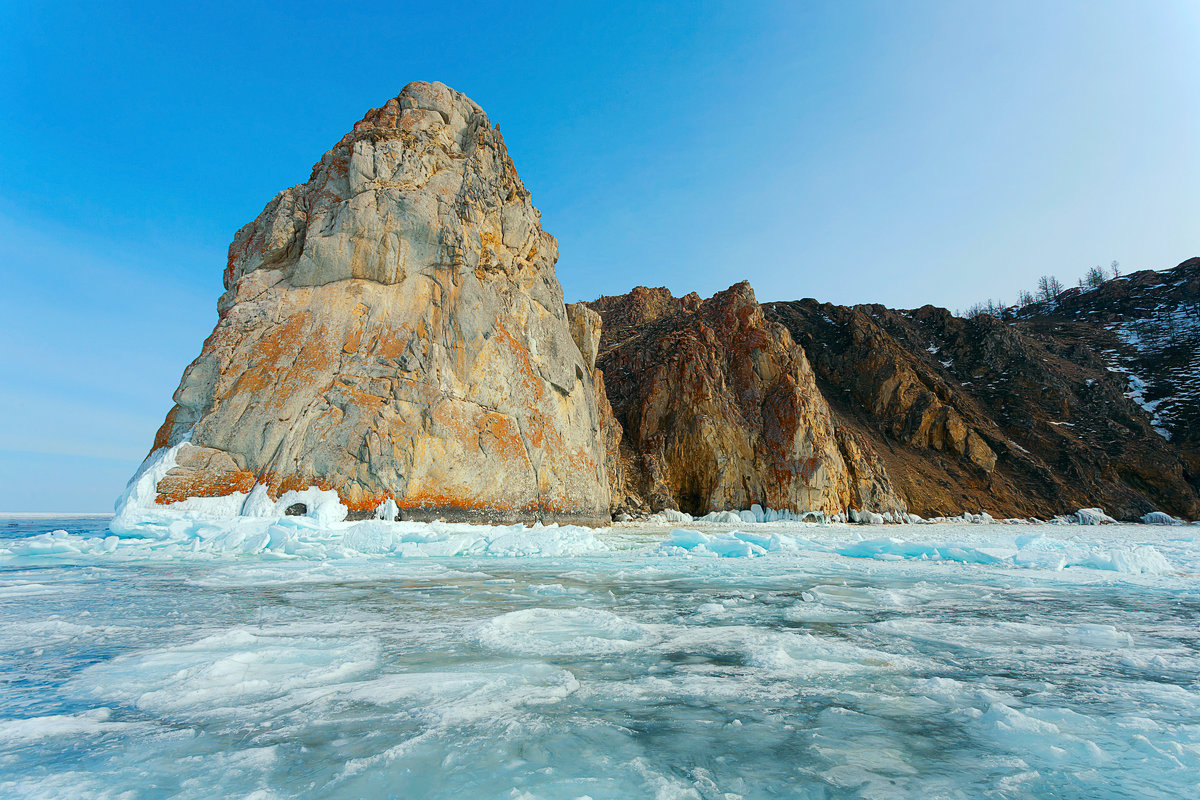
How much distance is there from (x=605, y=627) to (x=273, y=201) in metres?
29.1

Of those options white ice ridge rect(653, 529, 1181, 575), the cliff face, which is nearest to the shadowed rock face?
white ice ridge rect(653, 529, 1181, 575)

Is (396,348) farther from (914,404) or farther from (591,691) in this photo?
(914,404)

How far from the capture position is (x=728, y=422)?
5016cm

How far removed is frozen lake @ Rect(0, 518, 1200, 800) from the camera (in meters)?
2.93

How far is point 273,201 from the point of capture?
1088 inches

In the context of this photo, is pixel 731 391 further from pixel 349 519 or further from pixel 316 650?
pixel 316 650

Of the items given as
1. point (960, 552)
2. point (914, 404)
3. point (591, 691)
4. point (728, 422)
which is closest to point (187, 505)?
point (591, 691)

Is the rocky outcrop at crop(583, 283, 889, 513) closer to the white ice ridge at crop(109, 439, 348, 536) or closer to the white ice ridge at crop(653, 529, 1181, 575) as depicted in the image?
the white ice ridge at crop(653, 529, 1181, 575)

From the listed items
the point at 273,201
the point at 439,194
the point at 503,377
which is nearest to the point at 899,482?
the point at 503,377

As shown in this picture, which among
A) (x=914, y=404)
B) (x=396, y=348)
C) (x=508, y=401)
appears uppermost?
(x=914, y=404)

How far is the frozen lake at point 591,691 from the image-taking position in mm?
2930

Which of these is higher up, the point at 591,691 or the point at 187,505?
the point at 187,505

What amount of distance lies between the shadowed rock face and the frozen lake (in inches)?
478

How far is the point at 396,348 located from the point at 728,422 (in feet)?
108
